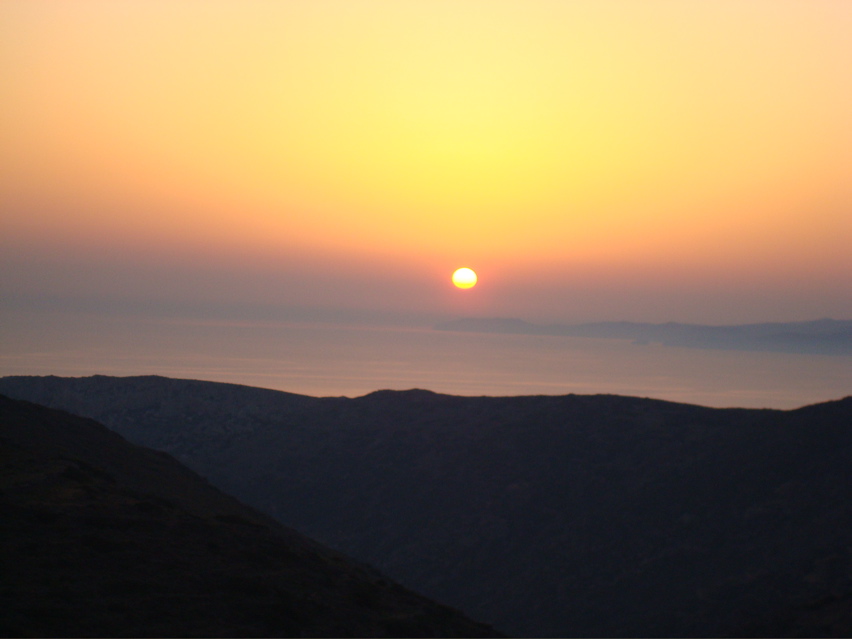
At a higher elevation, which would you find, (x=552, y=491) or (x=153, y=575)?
(x=552, y=491)

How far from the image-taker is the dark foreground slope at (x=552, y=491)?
93.7 ft

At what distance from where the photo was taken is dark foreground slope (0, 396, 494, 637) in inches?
565

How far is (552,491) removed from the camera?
135 ft

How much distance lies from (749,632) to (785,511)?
10919 mm

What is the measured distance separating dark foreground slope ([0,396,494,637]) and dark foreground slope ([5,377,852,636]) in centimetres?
1170

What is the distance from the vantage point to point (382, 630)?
1717 cm

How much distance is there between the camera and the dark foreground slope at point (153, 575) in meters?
14.4

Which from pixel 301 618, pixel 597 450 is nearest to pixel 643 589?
pixel 597 450

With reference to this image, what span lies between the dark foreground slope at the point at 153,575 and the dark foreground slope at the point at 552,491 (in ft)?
38.4

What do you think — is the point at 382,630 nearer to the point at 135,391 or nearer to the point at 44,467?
the point at 44,467

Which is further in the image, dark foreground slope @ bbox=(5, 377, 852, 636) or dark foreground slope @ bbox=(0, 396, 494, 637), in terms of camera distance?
dark foreground slope @ bbox=(5, 377, 852, 636)

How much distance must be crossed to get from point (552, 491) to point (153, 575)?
28.5 meters

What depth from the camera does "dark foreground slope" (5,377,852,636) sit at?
28.5 metres

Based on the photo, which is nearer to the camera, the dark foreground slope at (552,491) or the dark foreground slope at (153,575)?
the dark foreground slope at (153,575)
